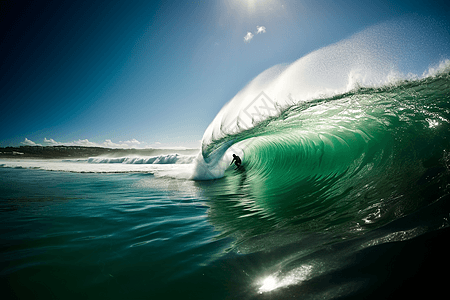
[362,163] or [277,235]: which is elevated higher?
[277,235]

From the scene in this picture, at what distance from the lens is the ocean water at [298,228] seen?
1.22 meters

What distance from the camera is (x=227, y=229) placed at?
2361mm

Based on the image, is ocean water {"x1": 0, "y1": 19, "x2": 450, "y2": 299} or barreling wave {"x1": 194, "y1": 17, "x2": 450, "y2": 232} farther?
barreling wave {"x1": 194, "y1": 17, "x2": 450, "y2": 232}

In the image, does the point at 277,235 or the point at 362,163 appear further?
the point at 362,163

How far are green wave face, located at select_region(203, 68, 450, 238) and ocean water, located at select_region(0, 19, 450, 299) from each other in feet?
0.09

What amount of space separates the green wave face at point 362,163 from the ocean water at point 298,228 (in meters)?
0.03

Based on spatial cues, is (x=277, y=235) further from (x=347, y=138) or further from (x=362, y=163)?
(x=347, y=138)

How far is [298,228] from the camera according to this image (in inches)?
83.7

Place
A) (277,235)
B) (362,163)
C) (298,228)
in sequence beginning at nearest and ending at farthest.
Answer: (277,235)
(298,228)
(362,163)

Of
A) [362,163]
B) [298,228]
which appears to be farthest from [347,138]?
[298,228]

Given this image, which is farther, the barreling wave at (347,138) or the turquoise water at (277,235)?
the barreling wave at (347,138)

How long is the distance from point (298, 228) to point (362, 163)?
311 cm

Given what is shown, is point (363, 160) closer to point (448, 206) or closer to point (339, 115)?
point (339, 115)

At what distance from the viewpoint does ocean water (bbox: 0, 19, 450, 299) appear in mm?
1224
